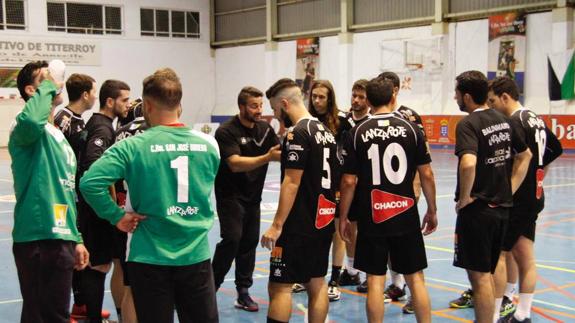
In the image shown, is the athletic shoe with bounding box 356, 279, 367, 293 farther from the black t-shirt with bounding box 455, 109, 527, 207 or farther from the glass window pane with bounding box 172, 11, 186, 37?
the glass window pane with bounding box 172, 11, 186, 37

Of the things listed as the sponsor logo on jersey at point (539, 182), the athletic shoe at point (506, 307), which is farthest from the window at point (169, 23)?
the athletic shoe at point (506, 307)

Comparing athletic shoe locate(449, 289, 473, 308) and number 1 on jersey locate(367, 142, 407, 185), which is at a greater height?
number 1 on jersey locate(367, 142, 407, 185)

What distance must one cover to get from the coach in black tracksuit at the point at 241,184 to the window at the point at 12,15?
2813 centimetres

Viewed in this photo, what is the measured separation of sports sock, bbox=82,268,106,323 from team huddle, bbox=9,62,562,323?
12 mm

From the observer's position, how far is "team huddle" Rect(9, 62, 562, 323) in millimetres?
3551

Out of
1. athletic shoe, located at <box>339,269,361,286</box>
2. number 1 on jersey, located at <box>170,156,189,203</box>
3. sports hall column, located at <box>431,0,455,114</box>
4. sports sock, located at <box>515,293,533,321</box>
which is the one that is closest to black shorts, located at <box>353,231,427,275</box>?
sports sock, located at <box>515,293,533,321</box>

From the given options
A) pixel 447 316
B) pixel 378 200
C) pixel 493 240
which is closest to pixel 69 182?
pixel 378 200

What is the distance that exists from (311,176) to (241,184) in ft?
5.23

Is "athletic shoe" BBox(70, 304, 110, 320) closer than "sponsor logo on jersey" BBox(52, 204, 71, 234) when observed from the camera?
No

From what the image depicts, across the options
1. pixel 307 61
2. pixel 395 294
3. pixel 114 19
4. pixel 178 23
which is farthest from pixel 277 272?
pixel 178 23

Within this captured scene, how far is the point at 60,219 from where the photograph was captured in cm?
391

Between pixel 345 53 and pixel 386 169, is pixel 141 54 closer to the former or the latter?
pixel 345 53

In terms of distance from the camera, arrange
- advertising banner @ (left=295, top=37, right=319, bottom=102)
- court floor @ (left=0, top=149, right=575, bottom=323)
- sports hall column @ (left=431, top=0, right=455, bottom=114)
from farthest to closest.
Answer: advertising banner @ (left=295, top=37, right=319, bottom=102) < sports hall column @ (left=431, top=0, right=455, bottom=114) < court floor @ (left=0, top=149, right=575, bottom=323)

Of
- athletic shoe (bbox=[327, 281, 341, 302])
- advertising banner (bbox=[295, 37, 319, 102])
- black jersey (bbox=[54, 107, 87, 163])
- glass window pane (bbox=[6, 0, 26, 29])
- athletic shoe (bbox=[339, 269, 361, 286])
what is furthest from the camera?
advertising banner (bbox=[295, 37, 319, 102])
